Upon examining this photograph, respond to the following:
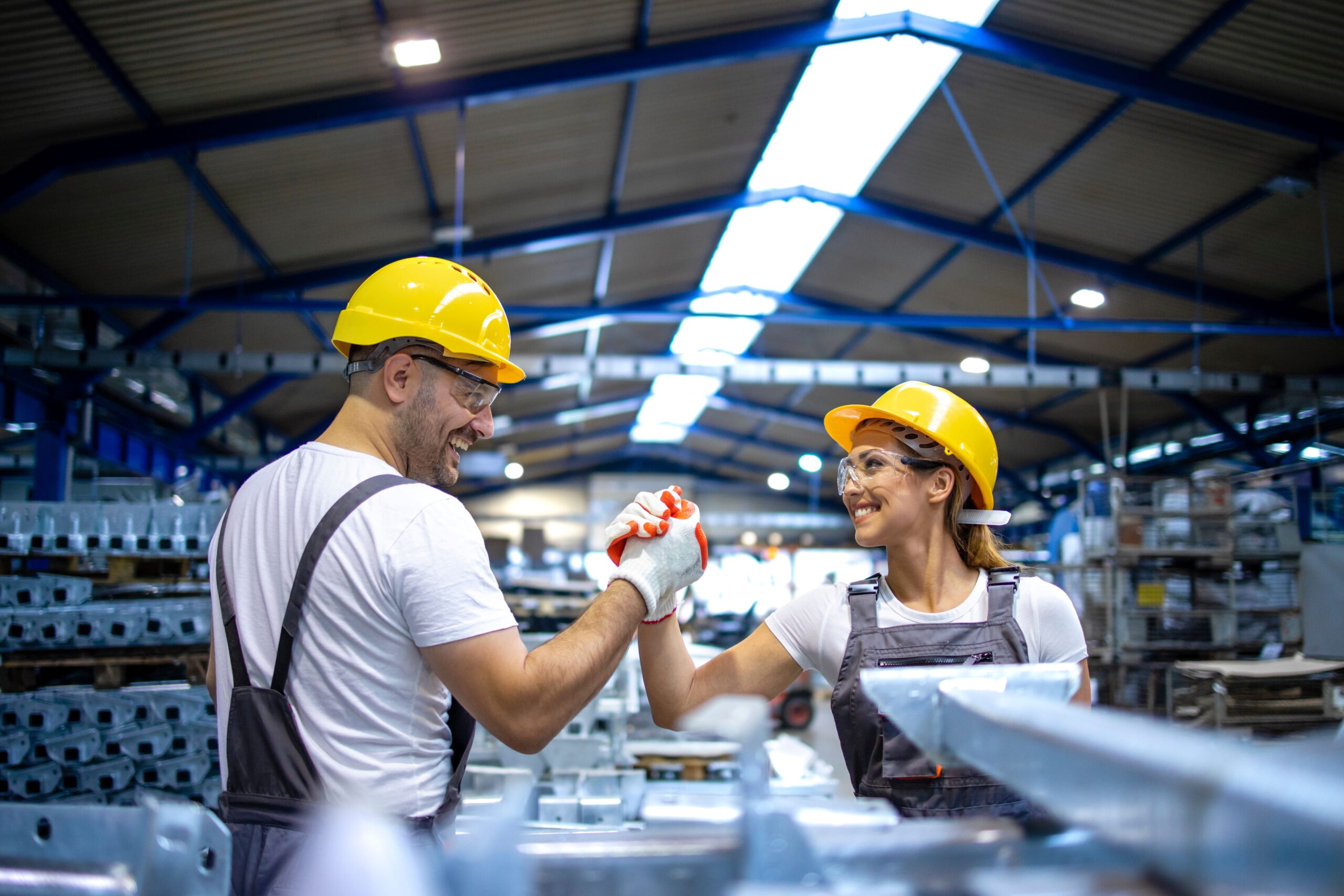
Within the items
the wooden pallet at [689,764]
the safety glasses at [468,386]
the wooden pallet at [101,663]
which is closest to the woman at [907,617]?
the safety glasses at [468,386]

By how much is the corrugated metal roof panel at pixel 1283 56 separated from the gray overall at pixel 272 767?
29.0 ft

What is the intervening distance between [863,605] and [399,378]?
1.33 meters

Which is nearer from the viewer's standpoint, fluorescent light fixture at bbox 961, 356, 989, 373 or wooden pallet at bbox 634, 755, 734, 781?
wooden pallet at bbox 634, 755, 734, 781

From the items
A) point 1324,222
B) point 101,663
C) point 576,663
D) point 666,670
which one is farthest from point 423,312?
point 1324,222

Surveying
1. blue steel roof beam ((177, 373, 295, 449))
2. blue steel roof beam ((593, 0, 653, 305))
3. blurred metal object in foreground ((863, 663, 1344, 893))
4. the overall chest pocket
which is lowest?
the overall chest pocket

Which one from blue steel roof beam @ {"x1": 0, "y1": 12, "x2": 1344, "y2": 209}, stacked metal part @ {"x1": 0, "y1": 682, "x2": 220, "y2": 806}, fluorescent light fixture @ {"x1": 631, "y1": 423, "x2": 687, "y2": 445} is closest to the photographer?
stacked metal part @ {"x1": 0, "y1": 682, "x2": 220, "y2": 806}

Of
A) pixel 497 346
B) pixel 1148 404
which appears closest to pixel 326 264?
pixel 497 346

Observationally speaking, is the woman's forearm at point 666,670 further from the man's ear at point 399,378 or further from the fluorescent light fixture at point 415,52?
the fluorescent light fixture at point 415,52

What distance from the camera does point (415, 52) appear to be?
7.90m

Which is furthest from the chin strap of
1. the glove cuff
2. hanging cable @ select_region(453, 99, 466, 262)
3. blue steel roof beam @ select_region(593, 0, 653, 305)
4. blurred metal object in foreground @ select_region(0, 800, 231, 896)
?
hanging cable @ select_region(453, 99, 466, 262)

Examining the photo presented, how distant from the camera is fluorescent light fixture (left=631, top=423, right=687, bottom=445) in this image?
2867cm

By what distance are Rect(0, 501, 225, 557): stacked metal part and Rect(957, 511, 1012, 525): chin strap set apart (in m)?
4.77

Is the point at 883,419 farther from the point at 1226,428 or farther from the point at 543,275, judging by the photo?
the point at 1226,428

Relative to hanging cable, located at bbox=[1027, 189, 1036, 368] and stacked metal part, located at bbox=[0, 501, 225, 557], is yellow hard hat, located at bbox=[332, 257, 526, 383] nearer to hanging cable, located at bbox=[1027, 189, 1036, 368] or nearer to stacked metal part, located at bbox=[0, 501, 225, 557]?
stacked metal part, located at bbox=[0, 501, 225, 557]
